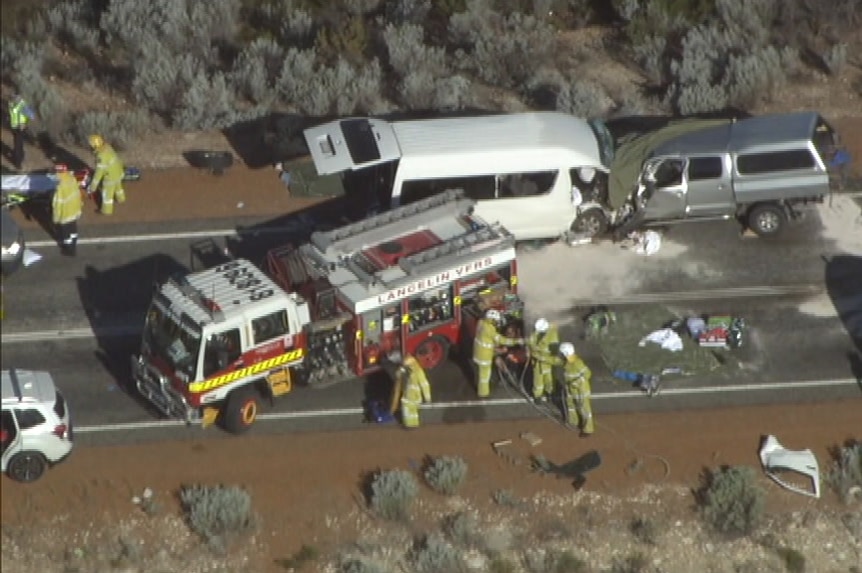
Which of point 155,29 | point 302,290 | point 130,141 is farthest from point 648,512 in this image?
point 155,29

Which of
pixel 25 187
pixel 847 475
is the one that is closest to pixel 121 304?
pixel 25 187

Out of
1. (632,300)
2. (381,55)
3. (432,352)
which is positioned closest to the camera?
(432,352)

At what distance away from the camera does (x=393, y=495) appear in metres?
25.0

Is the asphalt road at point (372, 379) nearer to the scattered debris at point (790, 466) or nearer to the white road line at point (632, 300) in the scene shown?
the white road line at point (632, 300)

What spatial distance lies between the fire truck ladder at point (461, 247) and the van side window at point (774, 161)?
5.16 meters

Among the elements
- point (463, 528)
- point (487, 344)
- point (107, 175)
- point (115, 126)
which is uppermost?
point (107, 175)

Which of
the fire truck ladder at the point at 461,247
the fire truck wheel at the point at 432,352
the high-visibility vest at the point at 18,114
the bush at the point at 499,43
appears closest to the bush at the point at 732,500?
the fire truck wheel at the point at 432,352

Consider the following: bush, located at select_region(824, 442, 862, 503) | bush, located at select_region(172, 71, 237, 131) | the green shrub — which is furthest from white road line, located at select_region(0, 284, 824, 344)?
bush, located at select_region(172, 71, 237, 131)

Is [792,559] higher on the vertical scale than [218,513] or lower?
lower

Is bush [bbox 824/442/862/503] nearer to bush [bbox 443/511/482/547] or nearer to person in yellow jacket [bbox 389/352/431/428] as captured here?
bush [bbox 443/511/482/547]

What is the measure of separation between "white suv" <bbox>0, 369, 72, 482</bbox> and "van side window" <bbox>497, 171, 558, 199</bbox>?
8488 mm

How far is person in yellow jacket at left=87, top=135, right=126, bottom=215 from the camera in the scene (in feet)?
98.2

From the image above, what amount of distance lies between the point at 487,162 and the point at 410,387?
199 inches

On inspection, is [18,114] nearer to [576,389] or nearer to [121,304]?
[121,304]
